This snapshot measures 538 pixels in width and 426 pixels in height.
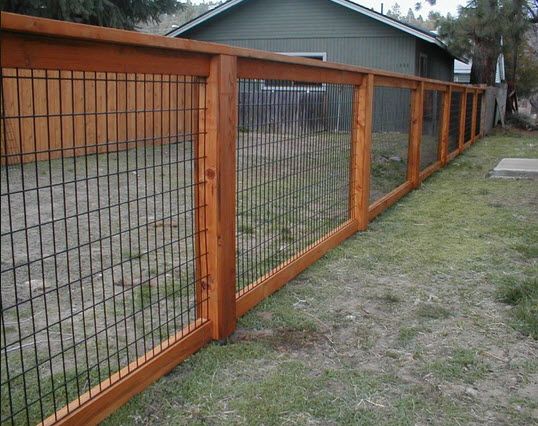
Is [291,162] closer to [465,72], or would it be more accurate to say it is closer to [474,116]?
[474,116]

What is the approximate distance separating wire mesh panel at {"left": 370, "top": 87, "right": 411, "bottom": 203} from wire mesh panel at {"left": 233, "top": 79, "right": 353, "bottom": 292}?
986mm

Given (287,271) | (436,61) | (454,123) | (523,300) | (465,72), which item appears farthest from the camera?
(465,72)

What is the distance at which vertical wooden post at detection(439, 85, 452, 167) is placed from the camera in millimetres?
9914

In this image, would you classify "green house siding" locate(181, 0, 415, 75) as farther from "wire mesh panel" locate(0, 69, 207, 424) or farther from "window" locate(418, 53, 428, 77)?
"wire mesh panel" locate(0, 69, 207, 424)

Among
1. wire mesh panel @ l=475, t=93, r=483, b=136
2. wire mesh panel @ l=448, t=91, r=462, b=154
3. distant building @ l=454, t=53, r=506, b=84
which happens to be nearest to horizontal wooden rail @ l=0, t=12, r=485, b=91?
wire mesh panel @ l=448, t=91, r=462, b=154

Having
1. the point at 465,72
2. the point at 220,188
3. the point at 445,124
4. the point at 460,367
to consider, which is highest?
the point at 465,72

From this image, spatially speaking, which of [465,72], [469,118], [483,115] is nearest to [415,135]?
[469,118]

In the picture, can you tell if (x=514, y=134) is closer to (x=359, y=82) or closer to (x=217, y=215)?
(x=359, y=82)

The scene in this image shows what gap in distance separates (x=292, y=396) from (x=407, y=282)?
6.10 feet

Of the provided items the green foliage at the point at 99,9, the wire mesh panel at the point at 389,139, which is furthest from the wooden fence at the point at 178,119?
the green foliage at the point at 99,9

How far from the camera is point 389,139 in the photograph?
6871mm

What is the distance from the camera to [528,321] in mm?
3512

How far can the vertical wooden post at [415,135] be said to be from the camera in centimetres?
754

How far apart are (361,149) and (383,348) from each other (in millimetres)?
2722
